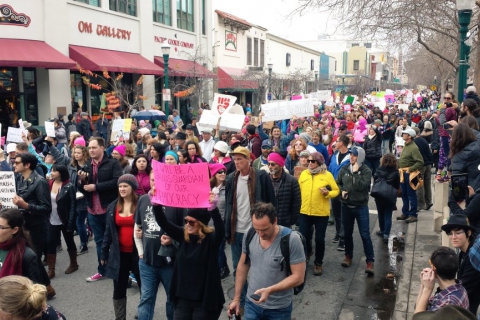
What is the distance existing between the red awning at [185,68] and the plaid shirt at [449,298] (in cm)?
2364

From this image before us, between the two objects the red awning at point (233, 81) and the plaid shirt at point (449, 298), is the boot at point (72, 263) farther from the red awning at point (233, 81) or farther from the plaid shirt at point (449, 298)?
the red awning at point (233, 81)

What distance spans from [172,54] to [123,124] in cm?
1817

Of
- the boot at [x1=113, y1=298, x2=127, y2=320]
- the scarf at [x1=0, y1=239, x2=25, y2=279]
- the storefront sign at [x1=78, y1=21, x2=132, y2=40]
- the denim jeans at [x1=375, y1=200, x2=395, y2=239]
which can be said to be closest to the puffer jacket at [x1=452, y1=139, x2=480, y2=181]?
the denim jeans at [x1=375, y1=200, x2=395, y2=239]

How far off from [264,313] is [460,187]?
2.81m

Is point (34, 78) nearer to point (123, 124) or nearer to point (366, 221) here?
point (123, 124)

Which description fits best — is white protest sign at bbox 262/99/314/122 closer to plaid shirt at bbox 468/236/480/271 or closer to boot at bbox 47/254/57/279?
boot at bbox 47/254/57/279

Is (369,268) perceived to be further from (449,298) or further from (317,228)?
(449,298)

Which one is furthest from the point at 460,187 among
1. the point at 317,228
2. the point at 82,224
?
the point at 82,224

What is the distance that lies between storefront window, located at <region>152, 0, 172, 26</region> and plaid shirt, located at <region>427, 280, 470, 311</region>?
26626mm

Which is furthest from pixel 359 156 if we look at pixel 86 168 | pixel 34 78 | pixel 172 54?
pixel 172 54

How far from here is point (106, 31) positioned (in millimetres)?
22703

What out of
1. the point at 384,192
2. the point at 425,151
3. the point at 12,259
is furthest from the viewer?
the point at 425,151

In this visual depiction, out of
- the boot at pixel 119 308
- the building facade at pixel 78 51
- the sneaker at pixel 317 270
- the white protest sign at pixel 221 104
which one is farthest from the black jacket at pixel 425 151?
the building facade at pixel 78 51

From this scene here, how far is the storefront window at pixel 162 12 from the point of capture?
91.0 feet
